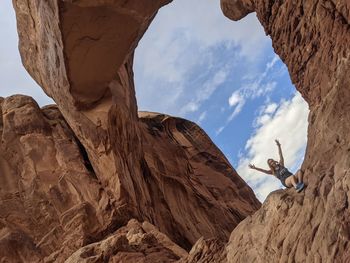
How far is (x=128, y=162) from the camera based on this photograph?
1802cm

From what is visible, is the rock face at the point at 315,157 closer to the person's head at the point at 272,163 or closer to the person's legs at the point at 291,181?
the person's legs at the point at 291,181

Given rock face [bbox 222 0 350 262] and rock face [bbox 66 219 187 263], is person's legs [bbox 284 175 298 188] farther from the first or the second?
rock face [bbox 66 219 187 263]

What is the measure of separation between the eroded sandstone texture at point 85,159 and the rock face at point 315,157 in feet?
13.0

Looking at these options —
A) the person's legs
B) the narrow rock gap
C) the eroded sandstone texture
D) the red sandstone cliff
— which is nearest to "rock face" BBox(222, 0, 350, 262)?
the red sandstone cliff

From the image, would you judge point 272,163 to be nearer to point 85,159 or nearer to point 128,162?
point 128,162

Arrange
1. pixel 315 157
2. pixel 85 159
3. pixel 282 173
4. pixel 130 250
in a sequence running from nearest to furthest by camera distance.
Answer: pixel 315 157 → pixel 282 173 → pixel 130 250 → pixel 85 159

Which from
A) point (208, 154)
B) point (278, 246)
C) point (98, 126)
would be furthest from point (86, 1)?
point (208, 154)

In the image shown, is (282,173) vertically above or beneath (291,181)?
above

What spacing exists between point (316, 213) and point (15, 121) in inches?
586

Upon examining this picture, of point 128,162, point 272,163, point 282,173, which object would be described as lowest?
point 282,173

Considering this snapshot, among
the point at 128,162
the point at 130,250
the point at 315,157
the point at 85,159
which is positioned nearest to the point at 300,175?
the point at 315,157

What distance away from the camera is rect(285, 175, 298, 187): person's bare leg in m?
8.33

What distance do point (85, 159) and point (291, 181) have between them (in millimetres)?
11801

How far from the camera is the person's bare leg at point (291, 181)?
833 cm
